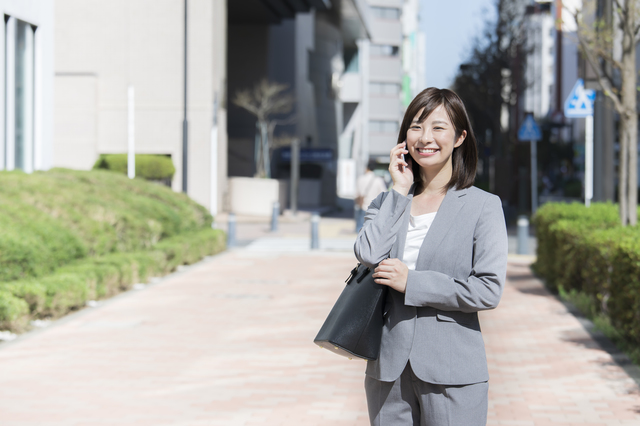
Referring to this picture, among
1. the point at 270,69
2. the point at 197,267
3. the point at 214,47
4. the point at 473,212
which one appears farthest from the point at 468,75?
the point at 473,212

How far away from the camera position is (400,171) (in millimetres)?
2566

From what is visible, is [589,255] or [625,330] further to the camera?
[589,255]

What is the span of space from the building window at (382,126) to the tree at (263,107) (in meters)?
38.6

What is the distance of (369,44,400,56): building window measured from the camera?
7625 centimetres

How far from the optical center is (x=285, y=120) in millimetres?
40000

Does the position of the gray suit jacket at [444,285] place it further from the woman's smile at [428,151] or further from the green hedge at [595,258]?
the green hedge at [595,258]

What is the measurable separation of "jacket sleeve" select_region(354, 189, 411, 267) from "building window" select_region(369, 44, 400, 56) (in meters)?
75.2

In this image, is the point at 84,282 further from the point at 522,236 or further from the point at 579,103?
the point at 522,236

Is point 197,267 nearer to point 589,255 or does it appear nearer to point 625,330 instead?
point 589,255

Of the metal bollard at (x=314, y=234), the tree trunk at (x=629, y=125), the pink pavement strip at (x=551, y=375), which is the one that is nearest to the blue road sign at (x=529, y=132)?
the metal bollard at (x=314, y=234)

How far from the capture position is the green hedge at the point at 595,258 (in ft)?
21.1

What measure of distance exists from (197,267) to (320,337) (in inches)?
451

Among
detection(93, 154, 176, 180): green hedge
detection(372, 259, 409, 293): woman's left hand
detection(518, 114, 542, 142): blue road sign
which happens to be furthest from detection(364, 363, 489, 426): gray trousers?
detection(93, 154, 176, 180): green hedge

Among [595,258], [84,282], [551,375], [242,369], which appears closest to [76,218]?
[84,282]
